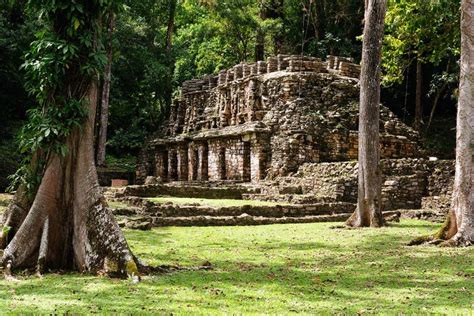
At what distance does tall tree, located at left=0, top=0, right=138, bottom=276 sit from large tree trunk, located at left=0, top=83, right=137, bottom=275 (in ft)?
0.04

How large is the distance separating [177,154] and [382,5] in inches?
911

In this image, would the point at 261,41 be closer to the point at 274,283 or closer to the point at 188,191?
the point at 188,191

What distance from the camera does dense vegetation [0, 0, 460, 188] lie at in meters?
36.0

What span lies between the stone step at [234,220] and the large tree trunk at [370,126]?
2445 mm

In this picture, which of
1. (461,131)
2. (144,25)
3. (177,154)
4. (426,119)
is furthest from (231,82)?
(461,131)

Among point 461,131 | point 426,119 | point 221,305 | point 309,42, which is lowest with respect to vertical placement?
point 221,305

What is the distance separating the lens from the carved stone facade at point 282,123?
95.9 feet

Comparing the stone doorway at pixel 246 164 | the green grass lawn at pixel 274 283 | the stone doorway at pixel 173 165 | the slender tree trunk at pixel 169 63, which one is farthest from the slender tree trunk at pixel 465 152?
the slender tree trunk at pixel 169 63

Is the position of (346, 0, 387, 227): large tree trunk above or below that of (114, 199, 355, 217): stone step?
above

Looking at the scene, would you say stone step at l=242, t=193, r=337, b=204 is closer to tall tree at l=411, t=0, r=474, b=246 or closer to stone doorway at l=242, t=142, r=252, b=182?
stone doorway at l=242, t=142, r=252, b=182

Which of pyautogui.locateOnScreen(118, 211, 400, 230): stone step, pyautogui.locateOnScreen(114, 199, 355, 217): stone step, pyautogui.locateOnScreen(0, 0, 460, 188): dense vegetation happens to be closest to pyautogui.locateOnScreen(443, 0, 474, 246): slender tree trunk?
pyautogui.locateOnScreen(118, 211, 400, 230): stone step

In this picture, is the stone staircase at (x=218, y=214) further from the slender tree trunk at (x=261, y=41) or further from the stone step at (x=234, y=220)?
the slender tree trunk at (x=261, y=41)

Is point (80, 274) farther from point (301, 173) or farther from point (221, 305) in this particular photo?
point (301, 173)

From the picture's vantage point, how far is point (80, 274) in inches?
348
